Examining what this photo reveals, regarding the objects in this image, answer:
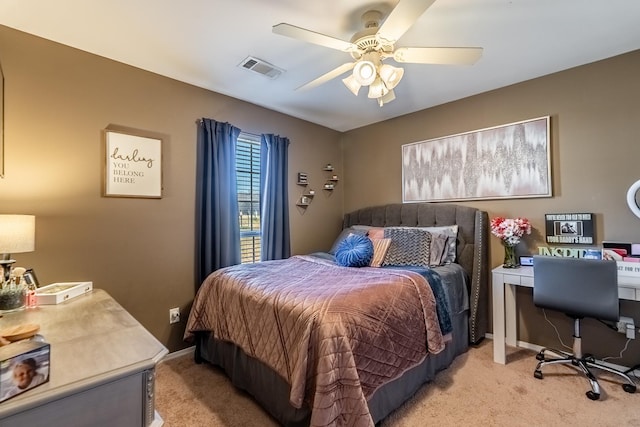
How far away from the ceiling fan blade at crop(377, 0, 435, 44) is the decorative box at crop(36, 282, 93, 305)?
2357mm

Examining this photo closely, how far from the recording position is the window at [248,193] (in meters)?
3.21

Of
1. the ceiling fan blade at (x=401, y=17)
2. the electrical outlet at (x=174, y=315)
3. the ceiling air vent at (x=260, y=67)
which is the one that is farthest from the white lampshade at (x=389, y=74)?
the electrical outlet at (x=174, y=315)

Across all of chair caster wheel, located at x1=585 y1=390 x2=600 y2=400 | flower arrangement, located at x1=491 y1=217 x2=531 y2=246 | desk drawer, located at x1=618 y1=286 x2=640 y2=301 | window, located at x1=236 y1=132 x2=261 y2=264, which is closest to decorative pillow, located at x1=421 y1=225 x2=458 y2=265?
flower arrangement, located at x1=491 y1=217 x2=531 y2=246

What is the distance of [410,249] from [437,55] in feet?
5.40

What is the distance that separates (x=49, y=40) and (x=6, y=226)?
1427 millimetres

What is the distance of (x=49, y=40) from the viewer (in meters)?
2.08

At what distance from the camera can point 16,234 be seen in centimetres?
161

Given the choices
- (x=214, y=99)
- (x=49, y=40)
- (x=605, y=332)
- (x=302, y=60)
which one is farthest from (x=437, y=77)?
(x=49, y=40)

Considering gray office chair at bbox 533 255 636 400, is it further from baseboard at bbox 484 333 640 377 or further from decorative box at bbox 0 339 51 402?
decorative box at bbox 0 339 51 402

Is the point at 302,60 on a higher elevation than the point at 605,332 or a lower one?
higher

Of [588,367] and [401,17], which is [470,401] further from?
[401,17]

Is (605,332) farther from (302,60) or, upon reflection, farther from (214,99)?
(214,99)

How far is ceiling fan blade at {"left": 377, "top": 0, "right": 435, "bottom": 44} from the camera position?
1359 millimetres

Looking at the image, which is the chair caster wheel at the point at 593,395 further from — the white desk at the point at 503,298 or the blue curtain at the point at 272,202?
the blue curtain at the point at 272,202
